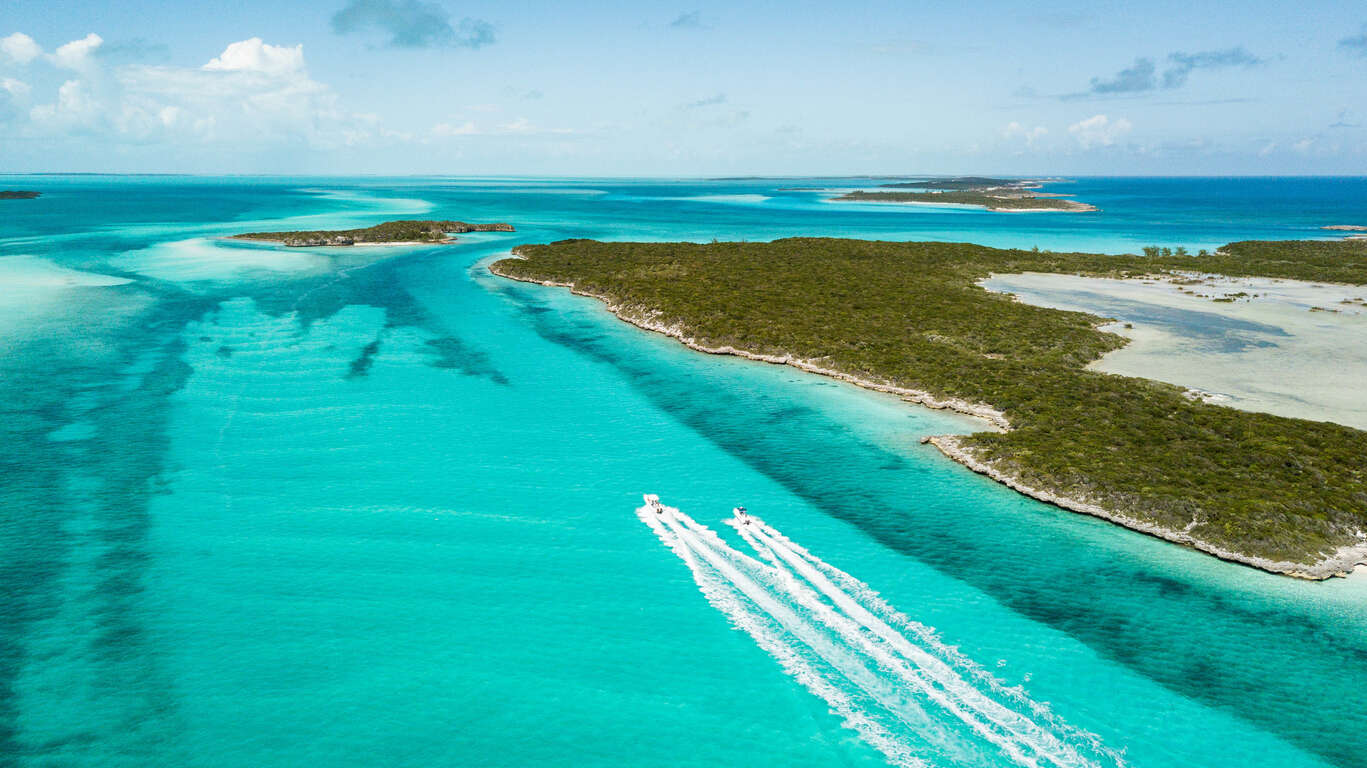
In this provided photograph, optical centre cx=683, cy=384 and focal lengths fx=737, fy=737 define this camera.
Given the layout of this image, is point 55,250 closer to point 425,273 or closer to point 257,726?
point 425,273

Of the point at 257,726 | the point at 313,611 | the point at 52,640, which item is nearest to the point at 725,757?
the point at 257,726

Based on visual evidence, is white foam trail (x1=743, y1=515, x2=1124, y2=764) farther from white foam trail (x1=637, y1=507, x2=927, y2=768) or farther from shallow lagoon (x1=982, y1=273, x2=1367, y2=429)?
shallow lagoon (x1=982, y1=273, x2=1367, y2=429)

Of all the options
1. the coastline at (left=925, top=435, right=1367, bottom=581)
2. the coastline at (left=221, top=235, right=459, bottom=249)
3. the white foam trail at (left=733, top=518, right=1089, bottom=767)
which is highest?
the coastline at (left=221, top=235, right=459, bottom=249)

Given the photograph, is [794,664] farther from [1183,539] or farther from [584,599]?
[1183,539]

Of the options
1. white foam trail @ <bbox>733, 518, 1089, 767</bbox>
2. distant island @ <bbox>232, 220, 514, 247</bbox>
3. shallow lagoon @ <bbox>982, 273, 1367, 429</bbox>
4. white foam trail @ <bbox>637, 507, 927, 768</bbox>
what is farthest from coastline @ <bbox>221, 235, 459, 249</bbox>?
white foam trail @ <bbox>733, 518, 1089, 767</bbox>

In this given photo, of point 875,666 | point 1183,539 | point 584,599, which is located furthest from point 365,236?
point 1183,539
